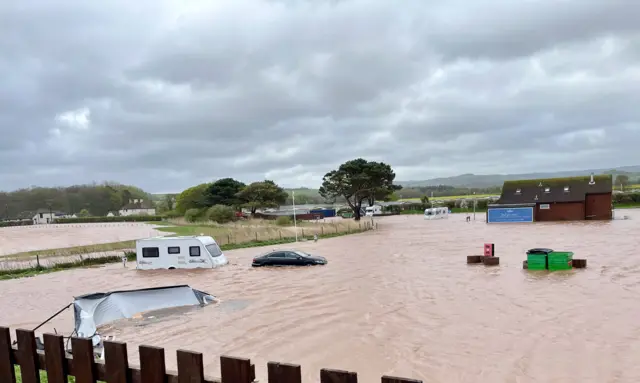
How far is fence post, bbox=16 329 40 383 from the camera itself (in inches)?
114

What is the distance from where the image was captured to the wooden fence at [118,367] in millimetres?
2180

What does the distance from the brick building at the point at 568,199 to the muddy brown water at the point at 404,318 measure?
32.6 m

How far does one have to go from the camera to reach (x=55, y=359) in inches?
110

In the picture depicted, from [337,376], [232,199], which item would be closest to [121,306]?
[337,376]

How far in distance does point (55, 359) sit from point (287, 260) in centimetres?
2224

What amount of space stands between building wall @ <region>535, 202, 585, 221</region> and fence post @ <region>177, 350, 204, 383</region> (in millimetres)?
61375

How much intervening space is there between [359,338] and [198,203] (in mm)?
76117

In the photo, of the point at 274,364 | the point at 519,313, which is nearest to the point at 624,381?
the point at 519,313

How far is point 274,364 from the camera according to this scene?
2178mm

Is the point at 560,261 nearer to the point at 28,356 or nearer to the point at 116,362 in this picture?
the point at 116,362

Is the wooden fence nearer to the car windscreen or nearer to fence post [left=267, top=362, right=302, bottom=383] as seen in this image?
fence post [left=267, top=362, right=302, bottom=383]

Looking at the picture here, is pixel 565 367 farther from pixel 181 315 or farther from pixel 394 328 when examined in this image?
pixel 181 315

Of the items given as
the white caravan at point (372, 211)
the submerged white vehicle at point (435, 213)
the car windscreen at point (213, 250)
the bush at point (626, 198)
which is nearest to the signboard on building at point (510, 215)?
the submerged white vehicle at point (435, 213)

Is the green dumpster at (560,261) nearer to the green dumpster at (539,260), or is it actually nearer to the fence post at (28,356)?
the green dumpster at (539,260)
